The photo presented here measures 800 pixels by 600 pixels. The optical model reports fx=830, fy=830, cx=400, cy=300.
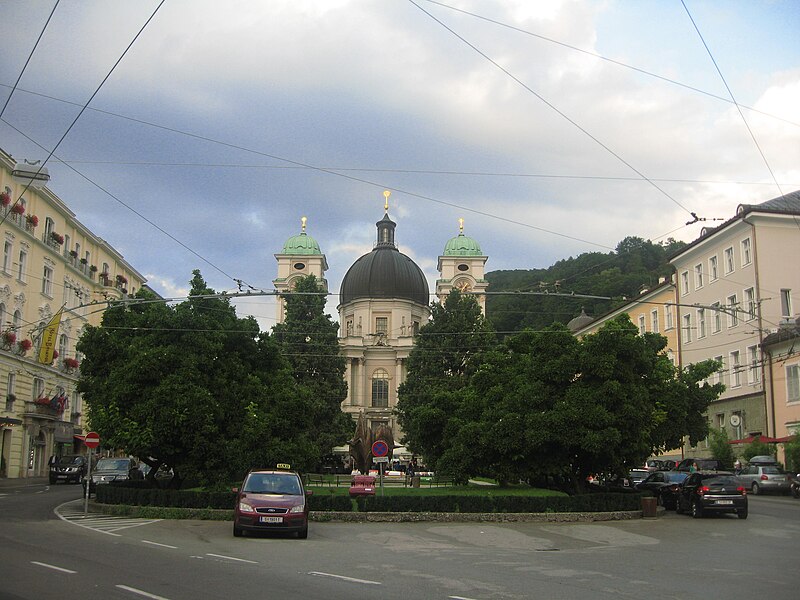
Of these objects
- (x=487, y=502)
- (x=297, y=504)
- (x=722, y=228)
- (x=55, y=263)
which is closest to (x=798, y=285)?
(x=722, y=228)

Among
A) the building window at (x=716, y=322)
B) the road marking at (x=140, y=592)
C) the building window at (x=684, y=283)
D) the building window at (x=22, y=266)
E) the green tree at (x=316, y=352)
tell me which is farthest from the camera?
the green tree at (x=316, y=352)

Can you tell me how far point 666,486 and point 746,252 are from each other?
23762 mm

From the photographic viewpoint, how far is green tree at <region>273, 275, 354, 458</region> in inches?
2525

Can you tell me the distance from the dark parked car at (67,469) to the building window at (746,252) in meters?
40.3

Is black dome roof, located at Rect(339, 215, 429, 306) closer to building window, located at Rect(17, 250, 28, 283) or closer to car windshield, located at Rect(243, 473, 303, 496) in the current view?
building window, located at Rect(17, 250, 28, 283)

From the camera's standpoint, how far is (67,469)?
46.8 meters

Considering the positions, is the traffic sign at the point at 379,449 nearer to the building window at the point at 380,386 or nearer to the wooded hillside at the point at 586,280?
the wooded hillside at the point at 586,280

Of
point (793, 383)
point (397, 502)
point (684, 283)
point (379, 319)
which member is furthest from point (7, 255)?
point (379, 319)

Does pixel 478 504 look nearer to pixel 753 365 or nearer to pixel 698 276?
pixel 753 365

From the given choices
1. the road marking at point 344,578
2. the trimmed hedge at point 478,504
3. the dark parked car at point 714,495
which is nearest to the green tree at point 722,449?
the dark parked car at point 714,495

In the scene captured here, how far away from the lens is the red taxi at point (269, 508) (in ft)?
63.3

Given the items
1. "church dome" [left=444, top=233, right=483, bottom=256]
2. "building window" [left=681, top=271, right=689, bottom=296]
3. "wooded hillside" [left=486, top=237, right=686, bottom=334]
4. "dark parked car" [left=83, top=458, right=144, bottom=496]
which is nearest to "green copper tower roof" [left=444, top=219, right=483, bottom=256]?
"church dome" [left=444, top=233, right=483, bottom=256]

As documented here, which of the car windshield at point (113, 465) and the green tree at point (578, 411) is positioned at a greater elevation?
the green tree at point (578, 411)

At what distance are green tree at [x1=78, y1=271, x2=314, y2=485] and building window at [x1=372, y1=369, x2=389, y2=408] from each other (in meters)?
67.4
